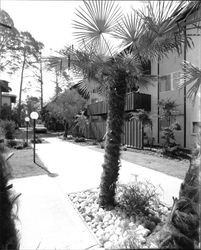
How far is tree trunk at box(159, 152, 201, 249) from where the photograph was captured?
42.5 inches

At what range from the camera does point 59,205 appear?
3.41m

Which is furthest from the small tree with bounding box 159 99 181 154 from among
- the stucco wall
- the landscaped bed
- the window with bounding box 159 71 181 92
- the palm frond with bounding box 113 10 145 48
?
the palm frond with bounding box 113 10 145 48

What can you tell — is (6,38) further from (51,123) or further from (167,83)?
(51,123)

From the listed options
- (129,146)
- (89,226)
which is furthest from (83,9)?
(129,146)

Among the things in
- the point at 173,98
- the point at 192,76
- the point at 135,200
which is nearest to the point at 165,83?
the point at 173,98

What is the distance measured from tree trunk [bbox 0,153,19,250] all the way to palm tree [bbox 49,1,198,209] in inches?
70.6

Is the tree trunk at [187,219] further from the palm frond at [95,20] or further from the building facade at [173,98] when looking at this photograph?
the building facade at [173,98]

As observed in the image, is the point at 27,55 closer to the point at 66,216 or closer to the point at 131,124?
the point at 131,124

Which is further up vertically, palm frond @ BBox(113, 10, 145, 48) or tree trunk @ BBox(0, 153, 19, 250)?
palm frond @ BBox(113, 10, 145, 48)

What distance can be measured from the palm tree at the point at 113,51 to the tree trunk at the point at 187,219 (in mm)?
1704

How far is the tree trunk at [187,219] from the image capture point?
108cm

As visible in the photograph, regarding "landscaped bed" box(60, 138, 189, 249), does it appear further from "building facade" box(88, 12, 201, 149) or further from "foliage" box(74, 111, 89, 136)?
"foliage" box(74, 111, 89, 136)

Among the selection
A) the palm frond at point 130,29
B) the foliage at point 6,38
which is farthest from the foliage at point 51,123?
the palm frond at point 130,29

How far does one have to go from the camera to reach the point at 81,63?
9.83 ft
